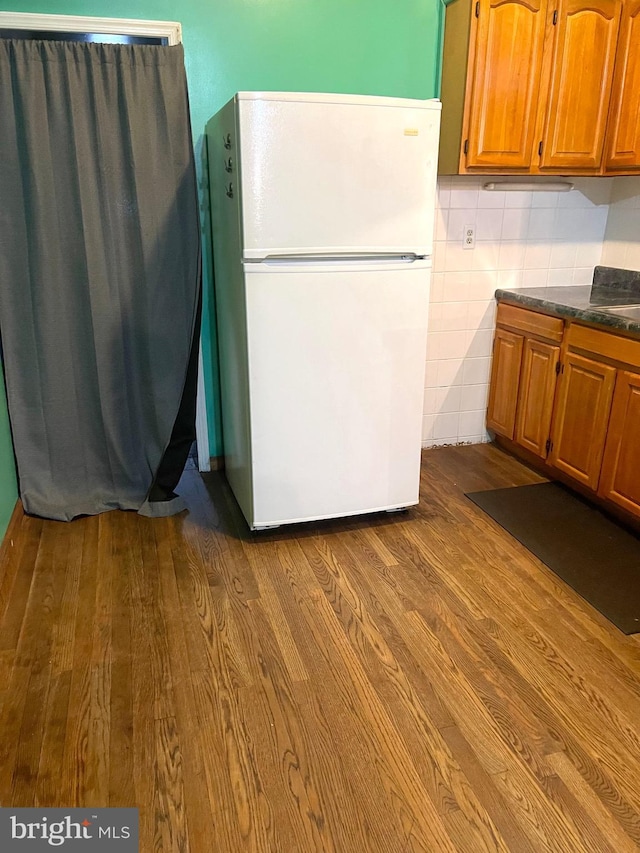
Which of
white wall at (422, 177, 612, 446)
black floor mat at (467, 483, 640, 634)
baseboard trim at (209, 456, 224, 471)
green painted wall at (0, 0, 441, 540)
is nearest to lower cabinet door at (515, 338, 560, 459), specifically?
black floor mat at (467, 483, 640, 634)

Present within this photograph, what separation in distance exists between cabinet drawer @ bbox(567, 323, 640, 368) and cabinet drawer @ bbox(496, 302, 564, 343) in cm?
10

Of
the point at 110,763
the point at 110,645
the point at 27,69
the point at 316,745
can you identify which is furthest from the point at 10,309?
the point at 316,745

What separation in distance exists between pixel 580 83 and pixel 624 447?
1682 mm

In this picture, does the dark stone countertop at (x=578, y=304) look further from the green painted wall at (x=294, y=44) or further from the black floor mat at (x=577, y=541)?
the green painted wall at (x=294, y=44)

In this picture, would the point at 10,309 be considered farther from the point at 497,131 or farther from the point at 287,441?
the point at 497,131

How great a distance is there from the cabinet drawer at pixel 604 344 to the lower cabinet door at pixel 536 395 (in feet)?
0.46

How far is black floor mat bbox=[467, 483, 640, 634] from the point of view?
2281 mm

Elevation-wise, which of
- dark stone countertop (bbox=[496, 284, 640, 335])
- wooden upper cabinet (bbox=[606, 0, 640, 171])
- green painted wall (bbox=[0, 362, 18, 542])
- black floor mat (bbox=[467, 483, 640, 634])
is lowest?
black floor mat (bbox=[467, 483, 640, 634])

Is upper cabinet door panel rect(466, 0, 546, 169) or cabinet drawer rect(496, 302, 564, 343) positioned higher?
upper cabinet door panel rect(466, 0, 546, 169)

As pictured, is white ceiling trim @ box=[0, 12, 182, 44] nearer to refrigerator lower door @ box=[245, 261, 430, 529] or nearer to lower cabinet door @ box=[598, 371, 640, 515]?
refrigerator lower door @ box=[245, 261, 430, 529]

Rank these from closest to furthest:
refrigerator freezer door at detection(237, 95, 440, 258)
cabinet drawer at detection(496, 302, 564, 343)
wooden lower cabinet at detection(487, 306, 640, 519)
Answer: refrigerator freezer door at detection(237, 95, 440, 258), wooden lower cabinet at detection(487, 306, 640, 519), cabinet drawer at detection(496, 302, 564, 343)

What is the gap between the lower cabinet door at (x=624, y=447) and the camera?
2.56 metres

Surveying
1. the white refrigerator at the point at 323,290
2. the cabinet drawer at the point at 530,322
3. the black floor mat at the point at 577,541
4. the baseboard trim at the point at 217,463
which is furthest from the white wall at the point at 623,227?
the baseboard trim at the point at 217,463

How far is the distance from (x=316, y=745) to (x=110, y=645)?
30.4 inches
